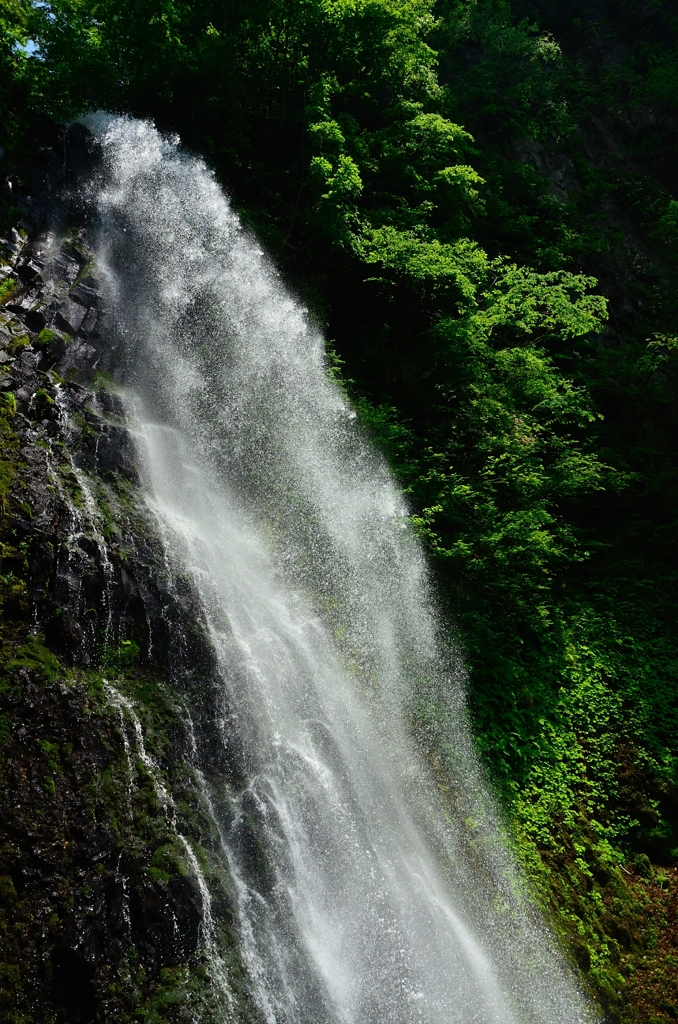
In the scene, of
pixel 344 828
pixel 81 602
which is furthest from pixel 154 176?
pixel 344 828

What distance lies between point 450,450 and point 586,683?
4.32 m

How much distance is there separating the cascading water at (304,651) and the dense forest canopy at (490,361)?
71 centimetres

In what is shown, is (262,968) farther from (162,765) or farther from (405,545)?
(405,545)

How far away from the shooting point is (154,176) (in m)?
13.0

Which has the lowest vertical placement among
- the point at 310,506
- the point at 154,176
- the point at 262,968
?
the point at 262,968

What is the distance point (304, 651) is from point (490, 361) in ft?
22.0

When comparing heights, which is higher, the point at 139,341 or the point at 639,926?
the point at 139,341

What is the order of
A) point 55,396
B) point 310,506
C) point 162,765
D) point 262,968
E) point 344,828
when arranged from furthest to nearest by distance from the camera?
1. point 310,506
2. point 55,396
3. point 344,828
4. point 162,765
5. point 262,968

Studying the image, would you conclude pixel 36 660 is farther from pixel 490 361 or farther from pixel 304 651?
pixel 490 361

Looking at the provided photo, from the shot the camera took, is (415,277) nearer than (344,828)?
No

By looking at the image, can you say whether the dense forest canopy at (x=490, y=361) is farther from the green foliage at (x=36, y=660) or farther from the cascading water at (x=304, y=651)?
the green foliage at (x=36, y=660)

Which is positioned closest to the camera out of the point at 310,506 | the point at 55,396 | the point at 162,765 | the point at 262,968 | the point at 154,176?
the point at 262,968

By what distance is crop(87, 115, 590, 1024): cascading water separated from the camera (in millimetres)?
6191

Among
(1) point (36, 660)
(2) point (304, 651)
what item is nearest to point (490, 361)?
(2) point (304, 651)
